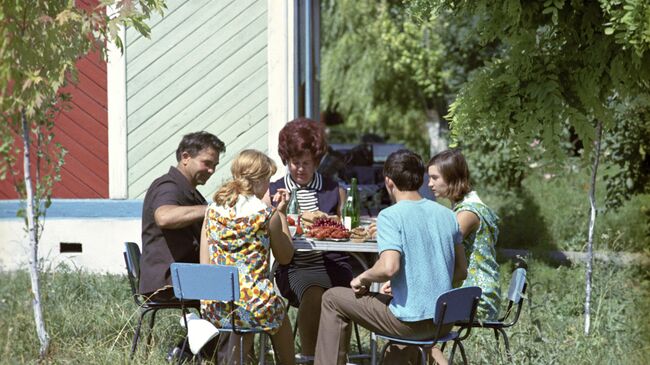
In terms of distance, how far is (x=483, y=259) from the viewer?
495cm

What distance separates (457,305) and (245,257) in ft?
3.52

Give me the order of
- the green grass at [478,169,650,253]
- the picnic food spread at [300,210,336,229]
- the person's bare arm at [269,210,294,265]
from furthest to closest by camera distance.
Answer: the green grass at [478,169,650,253], the picnic food spread at [300,210,336,229], the person's bare arm at [269,210,294,265]

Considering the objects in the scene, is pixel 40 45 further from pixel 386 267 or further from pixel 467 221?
pixel 467 221

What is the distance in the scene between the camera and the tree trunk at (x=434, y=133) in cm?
1930

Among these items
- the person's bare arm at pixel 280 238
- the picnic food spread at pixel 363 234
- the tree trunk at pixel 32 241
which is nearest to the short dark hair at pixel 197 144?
the person's bare arm at pixel 280 238

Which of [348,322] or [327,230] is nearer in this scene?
[348,322]

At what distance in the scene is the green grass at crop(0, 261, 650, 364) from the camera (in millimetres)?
5090

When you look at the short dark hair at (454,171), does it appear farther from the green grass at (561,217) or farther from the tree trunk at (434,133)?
the tree trunk at (434,133)

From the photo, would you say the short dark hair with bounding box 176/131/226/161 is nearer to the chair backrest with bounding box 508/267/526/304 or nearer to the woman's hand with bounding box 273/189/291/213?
the woman's hand with bounding box 273/189/291/213

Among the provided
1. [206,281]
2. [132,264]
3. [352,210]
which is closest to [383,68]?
[352,210]

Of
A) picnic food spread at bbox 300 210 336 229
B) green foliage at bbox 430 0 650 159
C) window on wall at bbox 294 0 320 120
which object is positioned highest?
window on wall at bbox 294 0 320 120

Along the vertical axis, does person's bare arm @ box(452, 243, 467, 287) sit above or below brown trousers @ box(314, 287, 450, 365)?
above

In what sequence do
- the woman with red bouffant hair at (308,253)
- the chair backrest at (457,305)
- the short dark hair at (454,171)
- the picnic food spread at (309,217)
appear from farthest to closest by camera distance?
the picnic food spread at (309,217) < the woman with red bouffant hair at (308,253) < the short dark hair at (454,171) < the chair backrest at (457,305)

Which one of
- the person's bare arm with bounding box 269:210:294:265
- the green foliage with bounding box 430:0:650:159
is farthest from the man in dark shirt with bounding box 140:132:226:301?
the green foliage with bounding box 430:0:650:159
